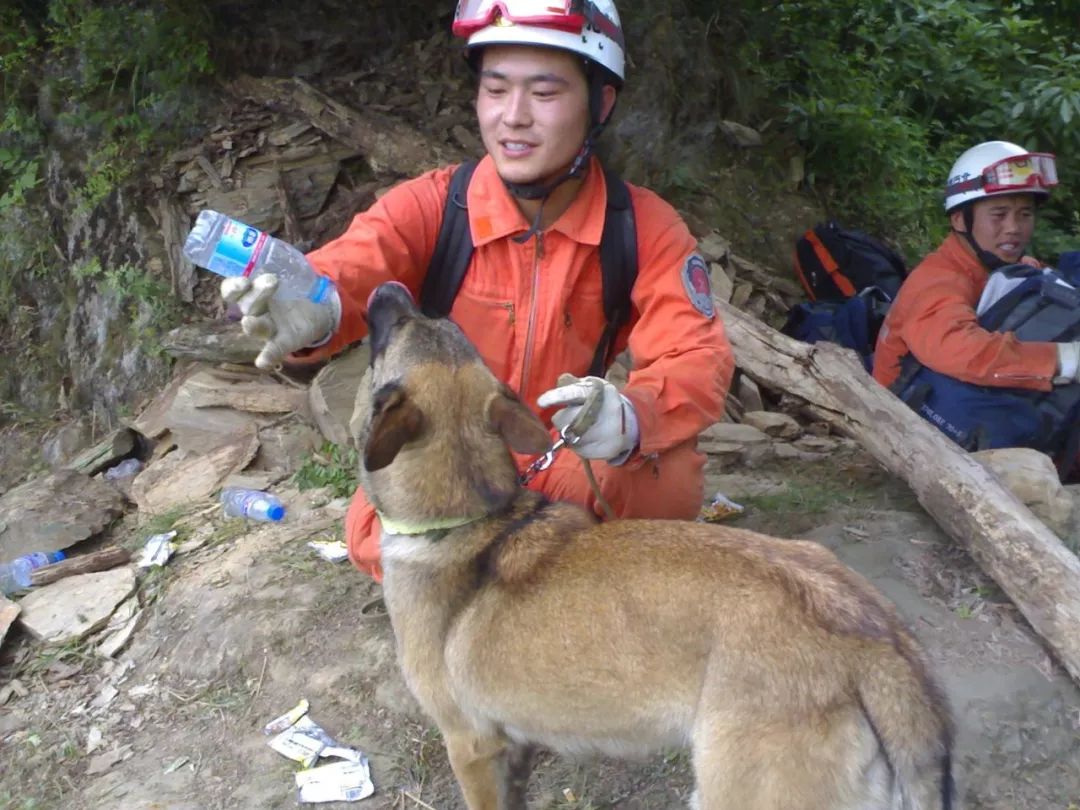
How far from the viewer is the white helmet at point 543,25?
12.7 ft

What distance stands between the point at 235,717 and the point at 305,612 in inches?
24.9

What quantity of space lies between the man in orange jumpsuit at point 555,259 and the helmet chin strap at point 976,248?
3146 millimetres

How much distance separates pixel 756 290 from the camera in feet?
27.9

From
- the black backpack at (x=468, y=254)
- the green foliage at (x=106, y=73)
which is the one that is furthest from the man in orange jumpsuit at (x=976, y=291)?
the green foliage at (x=106, y=73)

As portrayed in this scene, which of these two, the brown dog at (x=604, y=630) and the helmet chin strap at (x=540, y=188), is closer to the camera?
the brown dog at (x=604, y=630)

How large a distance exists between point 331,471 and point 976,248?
443 centimetres

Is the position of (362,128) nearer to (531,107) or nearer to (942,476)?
(531,107)

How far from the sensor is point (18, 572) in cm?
561

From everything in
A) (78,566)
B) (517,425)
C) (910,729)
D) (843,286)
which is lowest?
(78,566)

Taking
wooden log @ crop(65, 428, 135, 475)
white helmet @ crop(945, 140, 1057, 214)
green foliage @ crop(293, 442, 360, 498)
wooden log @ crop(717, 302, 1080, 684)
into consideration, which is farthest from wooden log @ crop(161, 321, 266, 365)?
white helmet @ crop(945, 140, 1057, 214)

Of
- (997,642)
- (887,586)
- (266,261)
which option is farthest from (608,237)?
(997,642)

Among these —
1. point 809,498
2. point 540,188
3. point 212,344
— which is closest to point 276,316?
point 540,188

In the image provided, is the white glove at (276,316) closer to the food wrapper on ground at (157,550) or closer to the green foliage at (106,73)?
the food wrapper on ground at (157,550)

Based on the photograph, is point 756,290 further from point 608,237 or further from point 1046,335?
point 608,237
